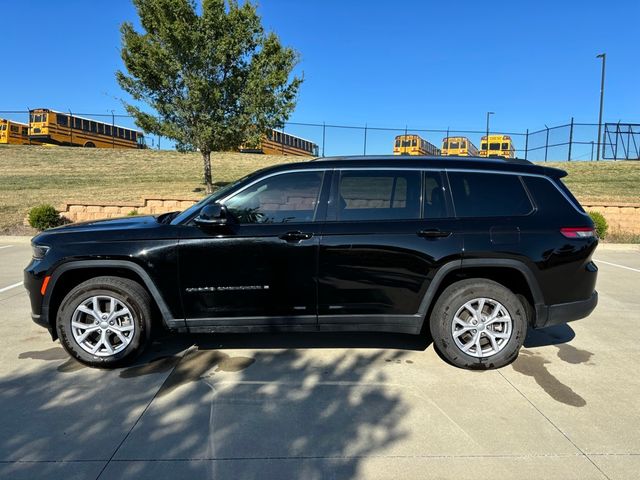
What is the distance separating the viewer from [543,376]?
3920mm

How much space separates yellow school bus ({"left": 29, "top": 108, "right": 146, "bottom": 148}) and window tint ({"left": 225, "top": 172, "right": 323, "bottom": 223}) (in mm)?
34793

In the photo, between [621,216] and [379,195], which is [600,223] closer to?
[621,216]

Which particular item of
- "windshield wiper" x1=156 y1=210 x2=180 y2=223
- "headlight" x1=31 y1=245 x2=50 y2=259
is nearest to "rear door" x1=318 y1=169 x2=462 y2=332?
"windshield wiper" x1=156 y1=210 x2=180 y2=223

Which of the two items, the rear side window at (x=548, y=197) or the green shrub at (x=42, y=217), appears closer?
the rear side window at (x=548, y=197)

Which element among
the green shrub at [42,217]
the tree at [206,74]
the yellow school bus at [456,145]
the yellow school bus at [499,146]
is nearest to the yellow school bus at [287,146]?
the yellow school bus at [456,145]

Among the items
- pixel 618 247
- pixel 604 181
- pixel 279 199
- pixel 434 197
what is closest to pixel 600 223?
pixel 618 247

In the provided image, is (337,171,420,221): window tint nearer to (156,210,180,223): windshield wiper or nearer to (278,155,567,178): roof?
(278,155,567,178): roof

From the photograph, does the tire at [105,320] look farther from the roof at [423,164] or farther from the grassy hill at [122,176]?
the grassy hill at [122,176]

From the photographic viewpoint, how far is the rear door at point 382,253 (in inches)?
151

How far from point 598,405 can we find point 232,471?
2624mm

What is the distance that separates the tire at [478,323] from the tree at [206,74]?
1096 cm

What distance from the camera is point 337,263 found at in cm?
383

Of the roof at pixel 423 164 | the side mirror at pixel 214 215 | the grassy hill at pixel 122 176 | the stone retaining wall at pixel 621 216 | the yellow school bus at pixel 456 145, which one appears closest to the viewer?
the side mirror at pixel 214 215

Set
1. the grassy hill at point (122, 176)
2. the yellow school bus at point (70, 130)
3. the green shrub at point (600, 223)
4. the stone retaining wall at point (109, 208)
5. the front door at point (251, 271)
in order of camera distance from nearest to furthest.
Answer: the front door at point (251, 271) < the green shrub at point (600, 223) < the stone retaining wall at point (109, 208) < the grassy hill at point (122, 176) < the yellow school bus at point (70, 130)
